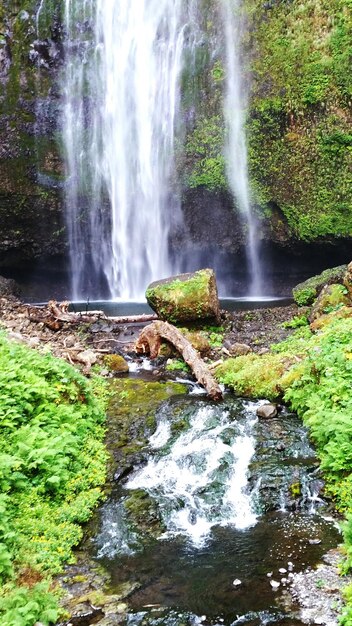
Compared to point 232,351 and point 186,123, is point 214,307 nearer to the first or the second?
point 232,351

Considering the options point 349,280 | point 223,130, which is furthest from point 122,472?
point 223,130

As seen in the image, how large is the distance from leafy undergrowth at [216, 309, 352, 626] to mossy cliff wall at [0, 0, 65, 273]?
15.2m

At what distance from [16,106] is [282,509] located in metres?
21.5

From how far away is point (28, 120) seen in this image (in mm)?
22172

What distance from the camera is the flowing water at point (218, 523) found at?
421 centimetres

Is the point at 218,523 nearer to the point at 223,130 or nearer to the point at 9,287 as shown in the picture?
the point at 9,287

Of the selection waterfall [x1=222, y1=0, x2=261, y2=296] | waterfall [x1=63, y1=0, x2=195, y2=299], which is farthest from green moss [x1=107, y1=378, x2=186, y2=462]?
waterfall [x1=222, y1=0, x2=261, y2=296]

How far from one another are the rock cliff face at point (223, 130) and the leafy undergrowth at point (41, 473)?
1477 cm

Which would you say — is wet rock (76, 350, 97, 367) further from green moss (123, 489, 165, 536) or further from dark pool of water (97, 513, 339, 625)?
dark pool of water (97, 513, 339, 625)

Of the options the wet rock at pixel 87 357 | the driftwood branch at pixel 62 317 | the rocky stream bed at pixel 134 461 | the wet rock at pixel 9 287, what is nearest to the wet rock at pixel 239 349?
the rocky stream bed at pixel 134 461

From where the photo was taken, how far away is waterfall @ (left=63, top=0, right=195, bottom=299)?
22.0 metres

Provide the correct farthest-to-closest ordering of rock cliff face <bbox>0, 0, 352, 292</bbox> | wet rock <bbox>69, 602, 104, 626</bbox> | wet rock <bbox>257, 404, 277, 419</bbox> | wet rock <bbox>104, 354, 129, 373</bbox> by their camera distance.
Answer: rock cliff face <bbox>0, 0, 352, 292</bbox> < wet rock <bbox>104, 354, 129, 373</bbox> < wet rock <bbox>257, 404, 277, 419</bbox> < wet rock <bbox>69, 602, 104, 626</bbox>

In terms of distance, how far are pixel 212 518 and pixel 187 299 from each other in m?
8.04

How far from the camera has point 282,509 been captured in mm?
5641
